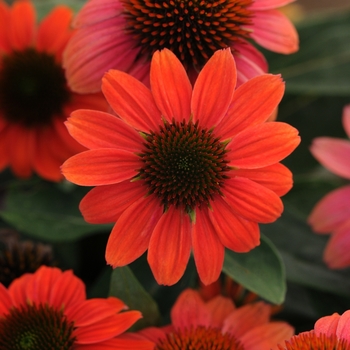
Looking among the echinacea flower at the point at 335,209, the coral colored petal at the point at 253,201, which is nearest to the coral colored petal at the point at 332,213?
the echinacea flower at the point at 335,209

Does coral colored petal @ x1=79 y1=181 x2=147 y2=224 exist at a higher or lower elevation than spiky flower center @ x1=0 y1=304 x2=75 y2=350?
higher

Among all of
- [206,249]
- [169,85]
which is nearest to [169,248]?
[206,249]

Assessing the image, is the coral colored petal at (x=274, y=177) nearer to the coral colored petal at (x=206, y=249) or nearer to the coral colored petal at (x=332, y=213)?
the coral colored petal at (x=206, y=249)

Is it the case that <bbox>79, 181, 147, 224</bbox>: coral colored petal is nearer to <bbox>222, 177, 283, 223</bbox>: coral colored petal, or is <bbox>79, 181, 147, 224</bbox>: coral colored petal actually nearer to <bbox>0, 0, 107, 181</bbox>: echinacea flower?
<bbox>222, 177, 283, 223</bbox>: coral colored petal

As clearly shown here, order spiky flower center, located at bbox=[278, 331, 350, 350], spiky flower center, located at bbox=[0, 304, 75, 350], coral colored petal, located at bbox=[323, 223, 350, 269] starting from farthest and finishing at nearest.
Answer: coral colored petal, located at bbox=[323, 223, 350, 269], spiky flower center, located at bbox=[0, 304, 75, 350], spiky flower center, located at bbox=[278, 331, 350, 350]

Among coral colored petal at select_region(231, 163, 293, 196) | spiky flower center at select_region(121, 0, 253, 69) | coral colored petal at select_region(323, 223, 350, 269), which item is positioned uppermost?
spiky flower center at select_region(121, 0, 253, 69)

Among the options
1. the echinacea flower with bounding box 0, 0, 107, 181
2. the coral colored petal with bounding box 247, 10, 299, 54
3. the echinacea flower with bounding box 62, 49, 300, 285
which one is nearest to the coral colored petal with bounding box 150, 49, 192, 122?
the echinacea flower with bounding box 62, 49, 300, 285

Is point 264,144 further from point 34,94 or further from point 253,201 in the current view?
point 34,94
